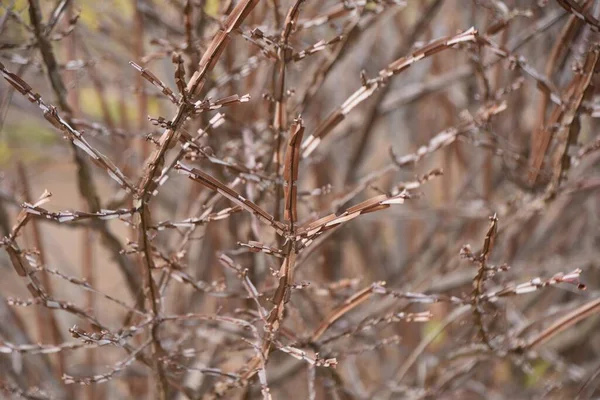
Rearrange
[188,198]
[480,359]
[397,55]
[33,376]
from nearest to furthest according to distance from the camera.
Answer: [480,359]
[33,376]
[397,55]
[188,198]

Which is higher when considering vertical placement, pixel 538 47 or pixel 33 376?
pixel 538 47

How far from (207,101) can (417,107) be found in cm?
180

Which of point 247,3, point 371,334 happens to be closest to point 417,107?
point 371,334

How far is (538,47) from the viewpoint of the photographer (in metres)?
1.67

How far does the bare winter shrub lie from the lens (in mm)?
708

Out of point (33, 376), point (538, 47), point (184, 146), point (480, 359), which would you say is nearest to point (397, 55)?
point (538, 47)

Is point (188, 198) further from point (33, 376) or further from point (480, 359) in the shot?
point (480, 359)

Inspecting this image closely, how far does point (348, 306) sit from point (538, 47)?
1.17 metres

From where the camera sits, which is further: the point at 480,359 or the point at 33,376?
the point at 33,376

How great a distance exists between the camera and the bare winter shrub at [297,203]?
2.32ft

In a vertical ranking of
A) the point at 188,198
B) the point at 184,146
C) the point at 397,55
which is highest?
the point at 397,55

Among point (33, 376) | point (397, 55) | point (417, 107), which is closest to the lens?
point (33, 376)

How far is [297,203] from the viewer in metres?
0.79

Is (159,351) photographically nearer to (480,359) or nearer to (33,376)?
(480,359)
